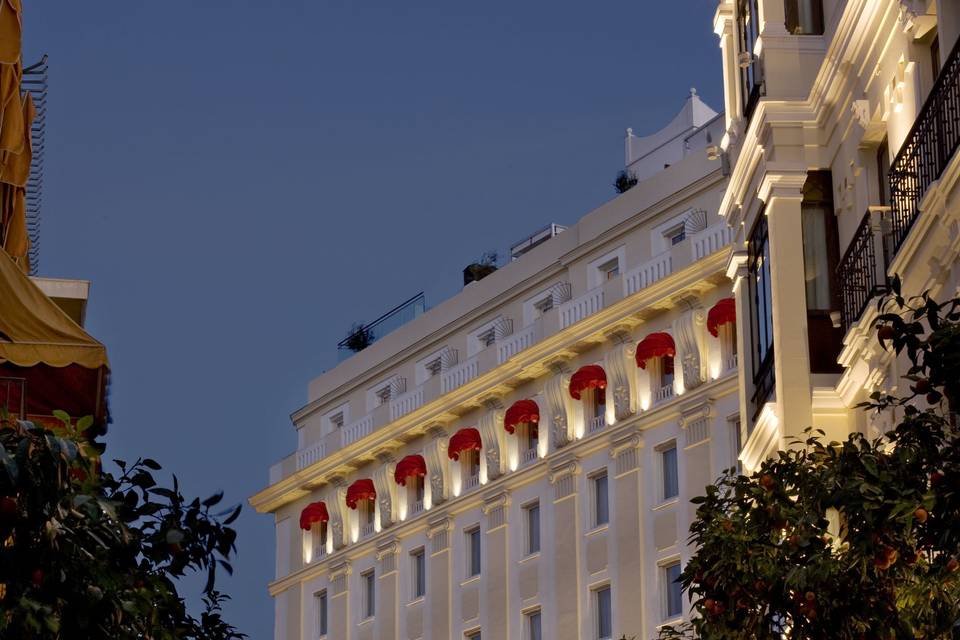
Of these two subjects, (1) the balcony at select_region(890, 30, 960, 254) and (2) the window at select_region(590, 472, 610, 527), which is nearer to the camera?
(1) the balcony at select_region(890, 30, 960, 254)

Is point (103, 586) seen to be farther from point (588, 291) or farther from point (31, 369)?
point (588, 291)

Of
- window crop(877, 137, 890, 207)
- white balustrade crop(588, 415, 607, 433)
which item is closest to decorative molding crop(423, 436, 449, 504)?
white balustrade crop(588, 415, 607, 433)

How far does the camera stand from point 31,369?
30328 millimetres

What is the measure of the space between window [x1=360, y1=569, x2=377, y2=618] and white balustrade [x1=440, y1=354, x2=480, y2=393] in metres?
6.80

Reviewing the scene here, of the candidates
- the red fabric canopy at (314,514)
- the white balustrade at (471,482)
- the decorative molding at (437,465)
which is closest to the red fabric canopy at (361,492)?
the red fabric canopy at (314,514)

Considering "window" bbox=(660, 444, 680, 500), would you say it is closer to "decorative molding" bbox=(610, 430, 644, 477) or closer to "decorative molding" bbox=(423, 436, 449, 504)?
"decorative molding" bbox=(610, 430, 644, 477)

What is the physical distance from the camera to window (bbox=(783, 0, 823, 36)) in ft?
92.6

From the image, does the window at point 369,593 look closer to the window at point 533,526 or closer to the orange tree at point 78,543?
the window at point 533,526

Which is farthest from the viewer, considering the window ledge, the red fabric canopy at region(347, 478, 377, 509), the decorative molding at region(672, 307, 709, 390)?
the red fabric canopy at region(347, 478, 377, 509)

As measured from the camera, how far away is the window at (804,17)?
92.6ft

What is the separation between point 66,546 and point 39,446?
2.42ft

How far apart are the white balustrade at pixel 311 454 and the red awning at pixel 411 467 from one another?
548 centimetres

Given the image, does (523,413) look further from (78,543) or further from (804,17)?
(78,543)

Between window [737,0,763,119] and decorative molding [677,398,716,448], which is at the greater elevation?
decorative molding [677,398,716,448]
